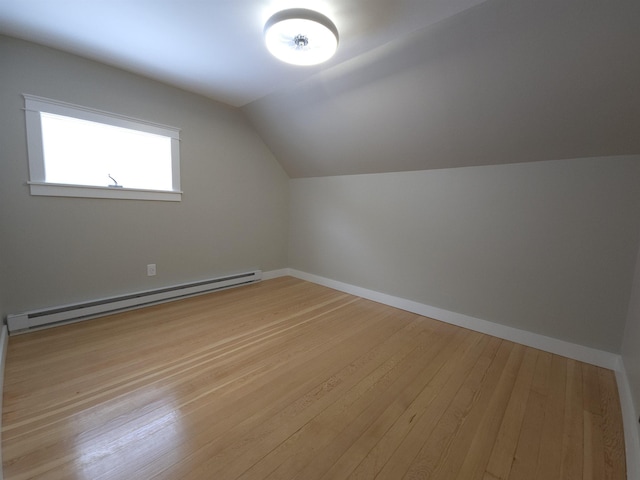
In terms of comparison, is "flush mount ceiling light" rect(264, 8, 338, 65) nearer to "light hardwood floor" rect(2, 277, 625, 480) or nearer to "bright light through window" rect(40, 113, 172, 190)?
"bright light through window" rect(40, 113, 172, 190)

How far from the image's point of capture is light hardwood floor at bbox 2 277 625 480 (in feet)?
3.62

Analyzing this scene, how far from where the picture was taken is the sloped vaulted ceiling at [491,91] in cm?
136

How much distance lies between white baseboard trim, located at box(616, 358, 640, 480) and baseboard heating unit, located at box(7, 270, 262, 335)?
3426mm

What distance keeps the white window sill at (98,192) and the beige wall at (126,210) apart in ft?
0.18

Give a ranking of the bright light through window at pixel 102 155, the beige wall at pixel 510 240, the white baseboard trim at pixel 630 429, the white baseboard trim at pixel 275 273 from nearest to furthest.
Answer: the white baseboard trim at pixel 630 429 < the beige wall at pixel 510 240 < the bright light through window at pixel 102 155 < the white baseboard trim at pixel 275 273

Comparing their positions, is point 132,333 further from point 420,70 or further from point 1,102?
→ point 420,70

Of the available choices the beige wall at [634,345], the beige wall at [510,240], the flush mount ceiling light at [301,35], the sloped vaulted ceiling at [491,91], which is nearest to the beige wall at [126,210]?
the sloped vaulted ceiling at [491,91]

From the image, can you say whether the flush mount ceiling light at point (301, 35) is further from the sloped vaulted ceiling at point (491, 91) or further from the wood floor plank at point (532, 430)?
the wood floor plank at point (532, 430)

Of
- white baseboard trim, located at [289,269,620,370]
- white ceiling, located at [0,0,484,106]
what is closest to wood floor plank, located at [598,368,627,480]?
white baseboard trim, located at [289,269,620,370]

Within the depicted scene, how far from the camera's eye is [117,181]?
252cm

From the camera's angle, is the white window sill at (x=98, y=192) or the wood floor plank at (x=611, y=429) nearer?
the wood floor plank at (x=611, y=429)

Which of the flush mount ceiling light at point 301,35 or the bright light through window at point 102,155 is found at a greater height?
the flush mount ceiling light at point 301,35

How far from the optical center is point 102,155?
2.45 meters

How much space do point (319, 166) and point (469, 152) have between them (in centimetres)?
180
